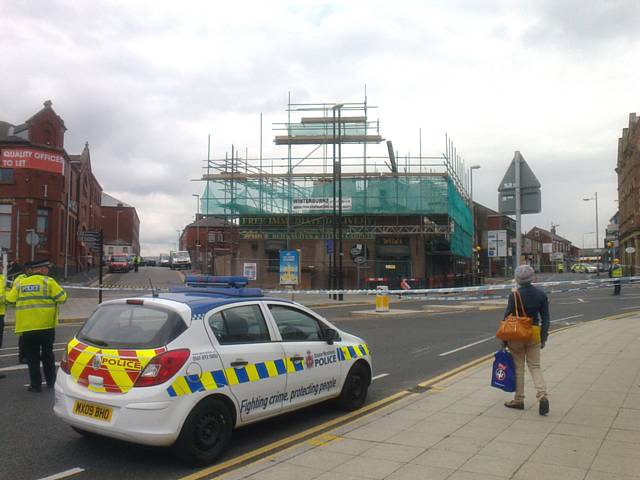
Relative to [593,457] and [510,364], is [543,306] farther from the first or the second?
[593,457]

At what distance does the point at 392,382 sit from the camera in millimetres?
8688

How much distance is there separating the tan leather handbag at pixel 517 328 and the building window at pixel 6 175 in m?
35.5

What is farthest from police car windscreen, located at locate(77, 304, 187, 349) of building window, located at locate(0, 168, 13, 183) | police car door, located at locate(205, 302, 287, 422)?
building window, located at locate(0, 168, 13, 183)

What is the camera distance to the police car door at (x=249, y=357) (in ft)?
17.6

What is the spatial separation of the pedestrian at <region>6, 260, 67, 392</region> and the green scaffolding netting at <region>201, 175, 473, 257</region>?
28.1m

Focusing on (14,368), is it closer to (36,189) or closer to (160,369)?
(160,369)

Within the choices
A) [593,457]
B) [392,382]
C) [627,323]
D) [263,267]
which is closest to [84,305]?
[263,267]

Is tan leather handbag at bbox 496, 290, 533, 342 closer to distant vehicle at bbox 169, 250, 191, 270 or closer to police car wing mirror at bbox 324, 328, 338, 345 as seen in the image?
police car wing mirror at bbox 324, 328, 338, 345

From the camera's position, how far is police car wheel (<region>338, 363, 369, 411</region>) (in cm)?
684

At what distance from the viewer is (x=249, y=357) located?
5539mm

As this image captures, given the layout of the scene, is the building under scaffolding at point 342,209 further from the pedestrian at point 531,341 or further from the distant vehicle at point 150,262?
the distant vehicle at point 150,262

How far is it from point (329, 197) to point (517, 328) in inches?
1195

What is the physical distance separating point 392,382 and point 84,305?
57.9 ft

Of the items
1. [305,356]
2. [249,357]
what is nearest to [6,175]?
[305,356]
